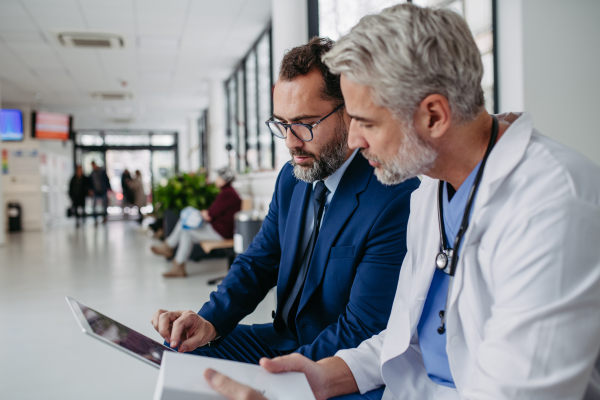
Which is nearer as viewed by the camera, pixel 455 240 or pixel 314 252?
pixel 455 240

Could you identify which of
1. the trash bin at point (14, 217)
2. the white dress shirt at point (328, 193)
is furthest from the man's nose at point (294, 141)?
the trash bin at point (14, 217)

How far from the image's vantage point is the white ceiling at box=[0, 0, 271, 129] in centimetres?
573

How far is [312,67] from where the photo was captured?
1.41 m

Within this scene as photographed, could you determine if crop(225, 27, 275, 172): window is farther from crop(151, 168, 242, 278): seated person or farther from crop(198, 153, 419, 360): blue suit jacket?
crop(198, 153, 419, 360): blue suit jacket

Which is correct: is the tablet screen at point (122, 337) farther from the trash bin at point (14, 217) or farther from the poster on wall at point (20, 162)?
the poster on wall at point (20, 162)

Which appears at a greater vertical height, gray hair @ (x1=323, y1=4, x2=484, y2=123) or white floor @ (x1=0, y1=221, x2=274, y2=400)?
gray hair @ (x1=323, y1=4, x2=484, y2=123)

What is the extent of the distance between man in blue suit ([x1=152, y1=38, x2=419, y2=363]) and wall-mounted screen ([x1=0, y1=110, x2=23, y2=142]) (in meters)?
11.3

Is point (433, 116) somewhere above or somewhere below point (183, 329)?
above

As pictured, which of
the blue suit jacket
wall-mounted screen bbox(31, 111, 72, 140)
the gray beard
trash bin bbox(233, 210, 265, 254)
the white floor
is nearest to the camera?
the gray beard

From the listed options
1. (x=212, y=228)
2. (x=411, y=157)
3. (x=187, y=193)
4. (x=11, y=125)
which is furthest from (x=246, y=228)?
(x=11, y=125)

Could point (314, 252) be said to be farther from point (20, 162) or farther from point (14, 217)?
point (20, 162)

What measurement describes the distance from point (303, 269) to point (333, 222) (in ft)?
0.60

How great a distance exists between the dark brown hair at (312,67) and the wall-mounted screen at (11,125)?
11458 mm

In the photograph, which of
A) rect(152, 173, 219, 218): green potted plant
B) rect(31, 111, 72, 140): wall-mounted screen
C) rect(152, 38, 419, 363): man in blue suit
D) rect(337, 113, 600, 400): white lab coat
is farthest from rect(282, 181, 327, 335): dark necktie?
rect(31, 111, 72, 140): wall-mounted screen
